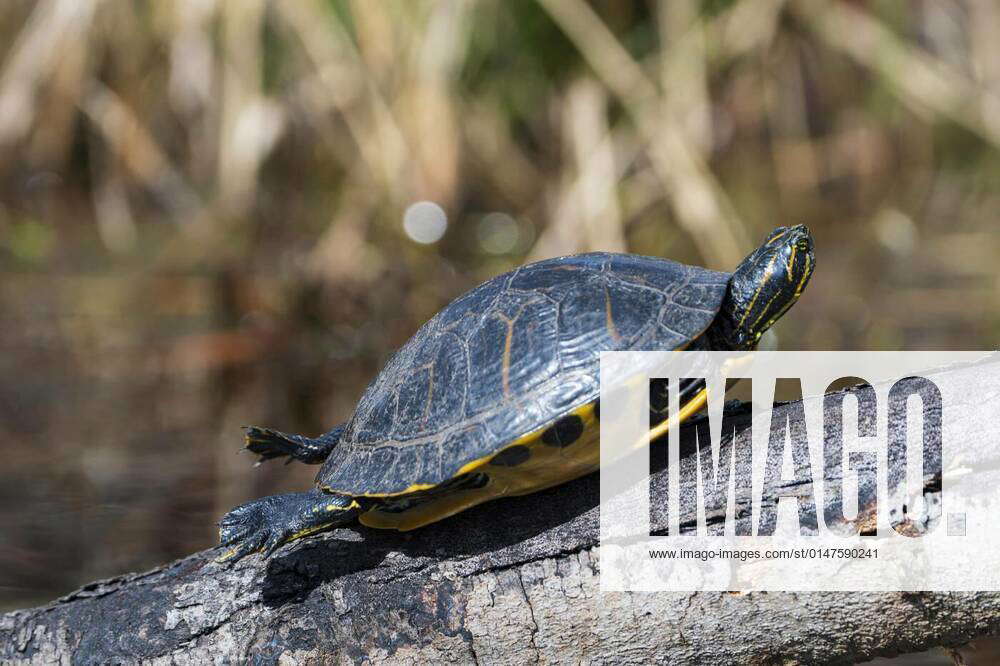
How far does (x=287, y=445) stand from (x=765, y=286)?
1.07 meters

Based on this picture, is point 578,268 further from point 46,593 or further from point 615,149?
point 615,149

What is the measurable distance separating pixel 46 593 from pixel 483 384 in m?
2.05

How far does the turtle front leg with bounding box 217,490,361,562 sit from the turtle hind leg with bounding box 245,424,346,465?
182mm

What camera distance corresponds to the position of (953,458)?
1941 millimetres

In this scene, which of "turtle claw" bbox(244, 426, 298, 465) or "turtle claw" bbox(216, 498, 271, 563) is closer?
"turtle claw" bbox(216, 498, 271, 563)

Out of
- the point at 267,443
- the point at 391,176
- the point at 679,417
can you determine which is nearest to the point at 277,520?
the point at 267,443

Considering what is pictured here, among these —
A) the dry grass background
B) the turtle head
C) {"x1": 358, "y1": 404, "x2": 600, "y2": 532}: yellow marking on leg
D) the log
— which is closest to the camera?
the log

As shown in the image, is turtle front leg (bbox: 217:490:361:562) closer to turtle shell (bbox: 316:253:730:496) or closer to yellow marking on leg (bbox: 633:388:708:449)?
turtle shell (bbox: 316:253:730:496)

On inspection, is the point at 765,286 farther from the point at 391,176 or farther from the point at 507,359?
the point at 391,176

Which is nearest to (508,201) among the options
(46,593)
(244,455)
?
(244,455)

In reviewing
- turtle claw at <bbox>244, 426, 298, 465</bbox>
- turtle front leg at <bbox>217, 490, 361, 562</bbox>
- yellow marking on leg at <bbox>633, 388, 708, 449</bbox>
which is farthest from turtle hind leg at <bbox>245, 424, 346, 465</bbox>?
yellow marking on leg at <bbox>633, 388, 708, 449</bbox>

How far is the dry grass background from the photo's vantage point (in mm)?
6164

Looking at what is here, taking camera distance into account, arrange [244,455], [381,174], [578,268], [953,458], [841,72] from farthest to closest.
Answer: [841,72]
[381,174]
[244,455]
[578,268]
[953,458]

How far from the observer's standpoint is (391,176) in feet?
21.9
